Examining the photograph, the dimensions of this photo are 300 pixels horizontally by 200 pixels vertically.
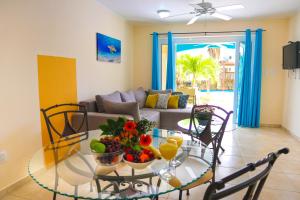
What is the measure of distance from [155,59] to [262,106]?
8.84ft

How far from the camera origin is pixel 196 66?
229 inches

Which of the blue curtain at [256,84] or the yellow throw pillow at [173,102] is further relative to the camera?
the blue curtain at [256,84]

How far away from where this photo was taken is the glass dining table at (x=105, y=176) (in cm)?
143

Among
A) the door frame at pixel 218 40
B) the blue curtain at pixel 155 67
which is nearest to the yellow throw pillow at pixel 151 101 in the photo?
the blue curtain at pixel 155 67

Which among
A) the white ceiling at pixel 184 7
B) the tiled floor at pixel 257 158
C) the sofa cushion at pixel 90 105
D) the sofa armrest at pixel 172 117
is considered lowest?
the tiled floor at pixel 257 158

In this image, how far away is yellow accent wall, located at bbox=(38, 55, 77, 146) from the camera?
2.83 meters

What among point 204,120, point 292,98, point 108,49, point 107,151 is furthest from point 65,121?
point 292,98

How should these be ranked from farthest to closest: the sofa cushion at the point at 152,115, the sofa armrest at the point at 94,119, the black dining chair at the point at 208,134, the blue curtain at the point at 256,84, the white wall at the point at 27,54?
the blue curtain at the point at 256,84 < the sofa cushion at the point at 152,115 < the sofa armrest at the point at 94,119 < the white wall at the point at 27,54 < the black dining chair at the point at 208,134

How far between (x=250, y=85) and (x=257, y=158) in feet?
7.38

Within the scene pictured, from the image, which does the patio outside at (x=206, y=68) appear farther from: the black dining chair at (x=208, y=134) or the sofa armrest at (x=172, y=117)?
the black dining chair at (x=208, y=134)

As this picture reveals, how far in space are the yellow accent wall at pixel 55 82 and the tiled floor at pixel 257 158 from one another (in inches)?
29.0

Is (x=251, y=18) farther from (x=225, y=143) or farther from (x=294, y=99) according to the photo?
(x=225, y=143)

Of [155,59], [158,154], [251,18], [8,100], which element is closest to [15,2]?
[8,100]

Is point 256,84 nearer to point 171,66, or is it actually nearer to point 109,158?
point 171,66
